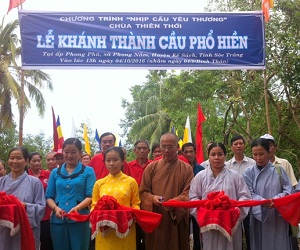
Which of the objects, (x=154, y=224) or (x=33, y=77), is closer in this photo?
(x=154, y=224)

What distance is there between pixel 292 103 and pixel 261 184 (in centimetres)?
892

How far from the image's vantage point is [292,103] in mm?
13570

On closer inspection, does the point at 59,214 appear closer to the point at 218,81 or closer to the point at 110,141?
the point at 110,141

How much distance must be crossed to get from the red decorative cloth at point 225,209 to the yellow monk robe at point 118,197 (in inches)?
15.1

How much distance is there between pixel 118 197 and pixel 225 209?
1117 millimetres

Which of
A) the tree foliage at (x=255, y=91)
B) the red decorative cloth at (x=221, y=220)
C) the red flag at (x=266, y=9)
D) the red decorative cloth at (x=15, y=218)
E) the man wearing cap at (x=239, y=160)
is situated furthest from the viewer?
the tree foliage at (x=255, y=91)

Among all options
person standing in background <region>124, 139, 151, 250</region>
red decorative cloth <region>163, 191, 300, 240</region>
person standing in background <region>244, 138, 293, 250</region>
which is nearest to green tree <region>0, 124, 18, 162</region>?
person standing in background <region>124, 139, 151, 250</region>

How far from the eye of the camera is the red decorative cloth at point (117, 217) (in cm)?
476

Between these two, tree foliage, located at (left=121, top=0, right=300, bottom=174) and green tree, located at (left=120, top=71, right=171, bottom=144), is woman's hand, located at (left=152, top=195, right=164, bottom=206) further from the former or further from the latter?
green tree, located at (left=120, top=71, right=171, bottom=144)

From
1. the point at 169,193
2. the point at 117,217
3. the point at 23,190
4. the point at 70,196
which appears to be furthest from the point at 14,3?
the point at 117,217

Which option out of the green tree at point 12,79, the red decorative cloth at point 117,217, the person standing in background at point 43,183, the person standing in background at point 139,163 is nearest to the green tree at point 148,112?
the green tree at point 12,79

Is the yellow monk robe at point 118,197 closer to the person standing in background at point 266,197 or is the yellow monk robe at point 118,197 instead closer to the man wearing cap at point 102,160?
the person standing in background at point 266,197

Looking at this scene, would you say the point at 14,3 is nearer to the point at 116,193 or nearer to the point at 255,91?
the point at 116,193

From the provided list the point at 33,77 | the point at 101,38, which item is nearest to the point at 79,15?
the point at 101,38
